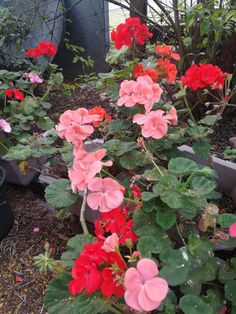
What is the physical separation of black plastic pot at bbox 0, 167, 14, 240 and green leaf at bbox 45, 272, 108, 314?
762 millimetres

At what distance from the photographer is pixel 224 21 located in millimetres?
1574

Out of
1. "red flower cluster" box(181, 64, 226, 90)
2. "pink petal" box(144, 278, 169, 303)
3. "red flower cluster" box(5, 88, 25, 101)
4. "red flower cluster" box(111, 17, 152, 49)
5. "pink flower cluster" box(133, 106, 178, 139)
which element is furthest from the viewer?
"red flower cluster" box(5, 88, 25, 101)

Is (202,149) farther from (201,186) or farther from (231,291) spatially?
(231,291)

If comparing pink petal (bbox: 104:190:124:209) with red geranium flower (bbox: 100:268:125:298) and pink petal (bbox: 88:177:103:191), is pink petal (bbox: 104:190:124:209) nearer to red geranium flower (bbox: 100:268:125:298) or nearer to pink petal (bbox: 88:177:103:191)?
pink petal (bbox: 88:177:103:191)

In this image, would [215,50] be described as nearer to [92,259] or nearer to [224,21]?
[224,21]

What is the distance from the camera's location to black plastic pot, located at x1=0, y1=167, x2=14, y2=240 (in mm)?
1583

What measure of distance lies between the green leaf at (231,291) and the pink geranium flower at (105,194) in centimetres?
37

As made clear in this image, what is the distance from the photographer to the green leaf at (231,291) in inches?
35.5

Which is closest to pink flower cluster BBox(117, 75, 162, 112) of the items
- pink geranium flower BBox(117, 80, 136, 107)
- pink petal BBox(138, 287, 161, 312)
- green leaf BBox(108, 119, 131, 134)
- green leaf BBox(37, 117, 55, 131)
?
pink geranium flower BBox(117, 80, 136, 107)

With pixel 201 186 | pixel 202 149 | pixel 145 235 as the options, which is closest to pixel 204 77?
pixel 202 149

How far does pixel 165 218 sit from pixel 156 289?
0.28 meters

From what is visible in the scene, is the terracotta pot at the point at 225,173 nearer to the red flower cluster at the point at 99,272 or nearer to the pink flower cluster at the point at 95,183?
the pink flower cluster at the point at 95,183

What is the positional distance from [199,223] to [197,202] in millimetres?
65

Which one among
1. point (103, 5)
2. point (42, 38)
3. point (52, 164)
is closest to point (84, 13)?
point (103, 5)
